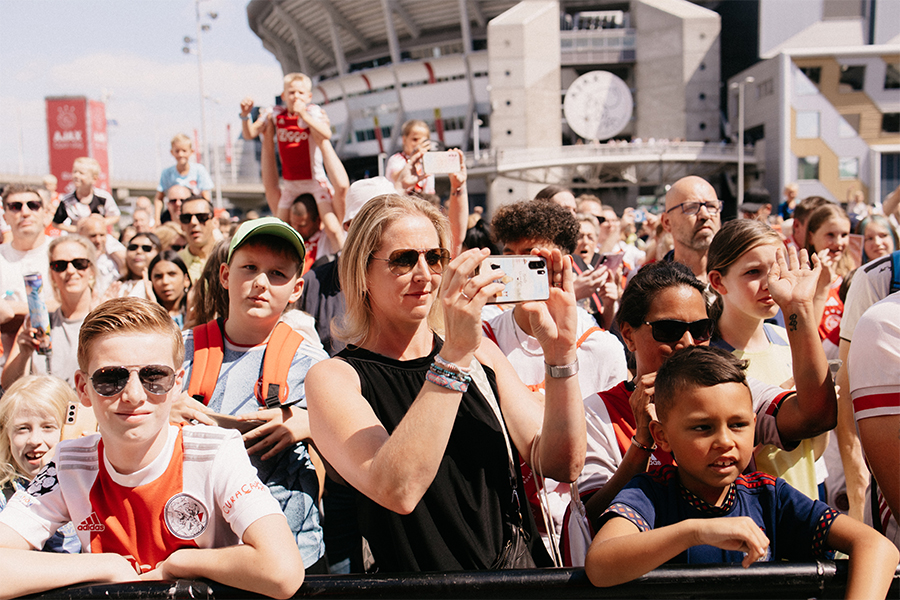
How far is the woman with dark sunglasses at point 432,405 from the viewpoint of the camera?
1.59 m

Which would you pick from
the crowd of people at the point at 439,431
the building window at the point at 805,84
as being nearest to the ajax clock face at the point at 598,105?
the building window at the point at 805,84

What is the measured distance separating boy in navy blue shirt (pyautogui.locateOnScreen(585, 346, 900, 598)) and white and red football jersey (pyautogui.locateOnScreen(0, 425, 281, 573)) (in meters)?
1.01

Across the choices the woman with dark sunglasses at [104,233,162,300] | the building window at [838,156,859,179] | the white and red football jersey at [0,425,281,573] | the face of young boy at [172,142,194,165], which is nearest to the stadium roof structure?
the building window at [838,156,859,179]

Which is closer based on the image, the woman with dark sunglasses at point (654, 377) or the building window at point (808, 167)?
the woman with dark sunglasses at point (654, 377)

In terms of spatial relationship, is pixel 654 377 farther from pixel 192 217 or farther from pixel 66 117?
pixel 66 117

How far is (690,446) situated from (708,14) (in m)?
52.7

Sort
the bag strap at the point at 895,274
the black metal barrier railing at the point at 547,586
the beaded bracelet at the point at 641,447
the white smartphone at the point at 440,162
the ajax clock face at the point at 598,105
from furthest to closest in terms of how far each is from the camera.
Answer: the ajax clock face at the point at 598,105 < the white smartphone at the point at 440,162 < the bag strap at the point at 895,274 < the beaded bracelet at the point at 641,447 < the black metal barrier railing at the point at 547,586

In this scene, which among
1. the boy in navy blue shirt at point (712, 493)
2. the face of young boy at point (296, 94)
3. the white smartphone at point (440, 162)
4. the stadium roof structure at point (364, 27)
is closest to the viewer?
the boy in navy blue shirt at point (712, 493)

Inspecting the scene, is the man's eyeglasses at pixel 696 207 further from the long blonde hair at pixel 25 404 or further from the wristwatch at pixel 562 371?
the long blonde hair at pixel 25 404

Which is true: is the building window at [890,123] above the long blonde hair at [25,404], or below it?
above

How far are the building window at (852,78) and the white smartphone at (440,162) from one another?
4561 centimetres

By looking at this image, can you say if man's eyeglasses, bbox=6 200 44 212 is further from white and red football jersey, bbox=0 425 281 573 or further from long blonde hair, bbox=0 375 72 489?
white and red football jersey, bbox=0 425 281 573

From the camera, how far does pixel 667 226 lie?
4500mm

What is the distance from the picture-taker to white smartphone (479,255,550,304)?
185 centimetres
